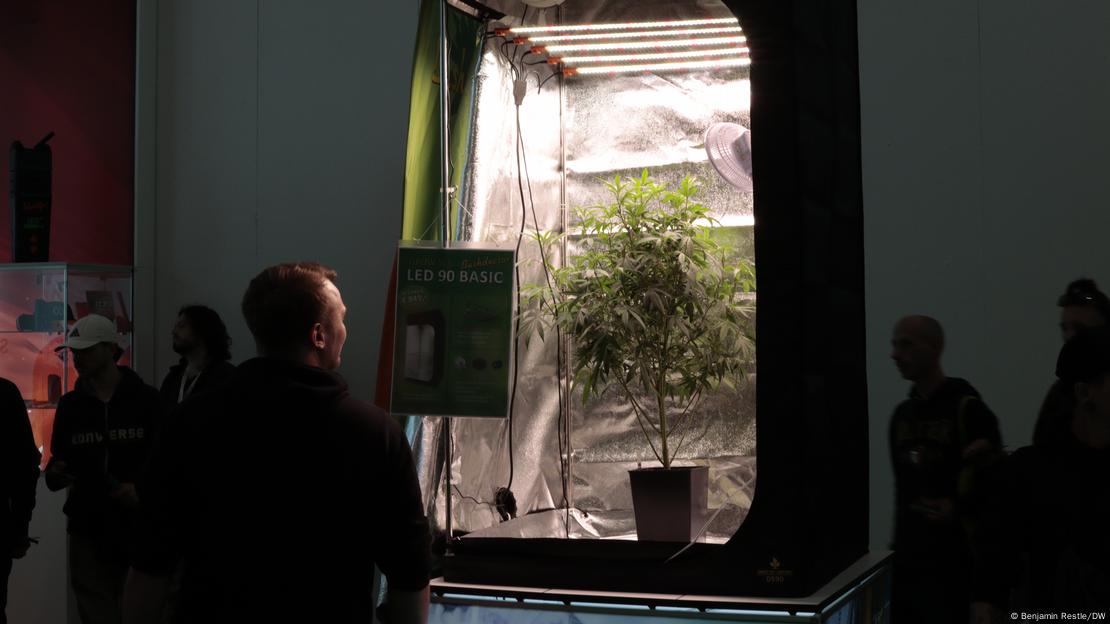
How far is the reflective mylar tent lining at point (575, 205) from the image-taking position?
12.6ft

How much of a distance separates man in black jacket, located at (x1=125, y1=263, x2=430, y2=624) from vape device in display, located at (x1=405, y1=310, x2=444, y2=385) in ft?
3.61

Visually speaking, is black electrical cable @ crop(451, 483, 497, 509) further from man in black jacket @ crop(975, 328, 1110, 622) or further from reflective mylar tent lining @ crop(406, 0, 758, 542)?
man in black jacket @ crop(975, 328, 1110, 622)

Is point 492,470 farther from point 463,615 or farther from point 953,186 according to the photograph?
point 953,186

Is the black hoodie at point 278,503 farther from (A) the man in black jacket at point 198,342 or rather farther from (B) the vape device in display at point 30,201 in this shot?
(B) the vape device in display at point 30,201

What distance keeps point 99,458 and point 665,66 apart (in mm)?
2622

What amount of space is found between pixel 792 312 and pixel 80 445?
118 inches

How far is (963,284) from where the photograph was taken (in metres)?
4.40

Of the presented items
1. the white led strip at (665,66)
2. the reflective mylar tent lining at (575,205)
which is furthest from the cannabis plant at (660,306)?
the white led strip at (665,66)

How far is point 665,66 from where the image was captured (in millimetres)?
4094

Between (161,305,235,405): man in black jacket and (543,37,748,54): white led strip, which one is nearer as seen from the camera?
(543,37,748,54): white led strip

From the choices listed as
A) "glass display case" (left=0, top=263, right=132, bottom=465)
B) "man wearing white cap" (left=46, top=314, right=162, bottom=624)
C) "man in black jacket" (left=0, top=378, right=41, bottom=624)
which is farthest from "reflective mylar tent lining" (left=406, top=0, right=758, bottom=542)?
"glass display case" (left=0, top=263, right=132, bottom=465)

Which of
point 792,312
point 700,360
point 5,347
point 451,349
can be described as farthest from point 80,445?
point 792,312

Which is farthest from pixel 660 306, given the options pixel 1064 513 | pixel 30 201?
pixel 30 201

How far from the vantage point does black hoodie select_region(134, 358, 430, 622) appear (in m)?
2.05
